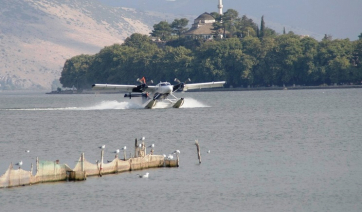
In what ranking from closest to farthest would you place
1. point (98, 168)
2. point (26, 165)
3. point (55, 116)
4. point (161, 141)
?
point (98, 168) < point (26, 165) < point (161, 141) < point (55, 116)

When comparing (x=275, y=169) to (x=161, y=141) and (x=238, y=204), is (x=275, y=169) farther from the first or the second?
(x=161, y=141)

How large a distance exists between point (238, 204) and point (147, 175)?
793cm

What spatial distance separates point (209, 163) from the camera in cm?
5334

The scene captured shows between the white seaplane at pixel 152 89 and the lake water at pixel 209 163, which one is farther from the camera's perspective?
the white seaplane at pixel 152 89

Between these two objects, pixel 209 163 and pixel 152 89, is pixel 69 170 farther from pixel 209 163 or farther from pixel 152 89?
pixel 152 89

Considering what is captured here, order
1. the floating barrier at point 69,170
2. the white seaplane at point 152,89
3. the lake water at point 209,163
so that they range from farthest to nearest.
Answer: the white seaplane at point 152,89 < the floating barrier at point 69,170 < the lake water at point 209,163

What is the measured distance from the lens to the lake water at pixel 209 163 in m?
41.4

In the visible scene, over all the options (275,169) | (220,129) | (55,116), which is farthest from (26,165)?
(55,116)

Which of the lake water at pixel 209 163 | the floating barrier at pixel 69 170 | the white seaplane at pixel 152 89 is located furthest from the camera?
the white seaplane at pixel 152 89

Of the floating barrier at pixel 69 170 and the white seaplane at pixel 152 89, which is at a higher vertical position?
the white seaplane at pixel 152 89

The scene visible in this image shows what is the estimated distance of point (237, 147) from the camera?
62.4 m

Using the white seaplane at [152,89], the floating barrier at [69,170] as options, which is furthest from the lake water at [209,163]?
the white seaplane at [152,89]

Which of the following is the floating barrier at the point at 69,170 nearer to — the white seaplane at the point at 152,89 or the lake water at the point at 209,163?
the lake water at the point at 209,163

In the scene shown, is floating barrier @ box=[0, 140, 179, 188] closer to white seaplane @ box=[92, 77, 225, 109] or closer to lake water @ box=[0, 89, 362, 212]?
lake water @ box=[0, 89, 362, 212]
